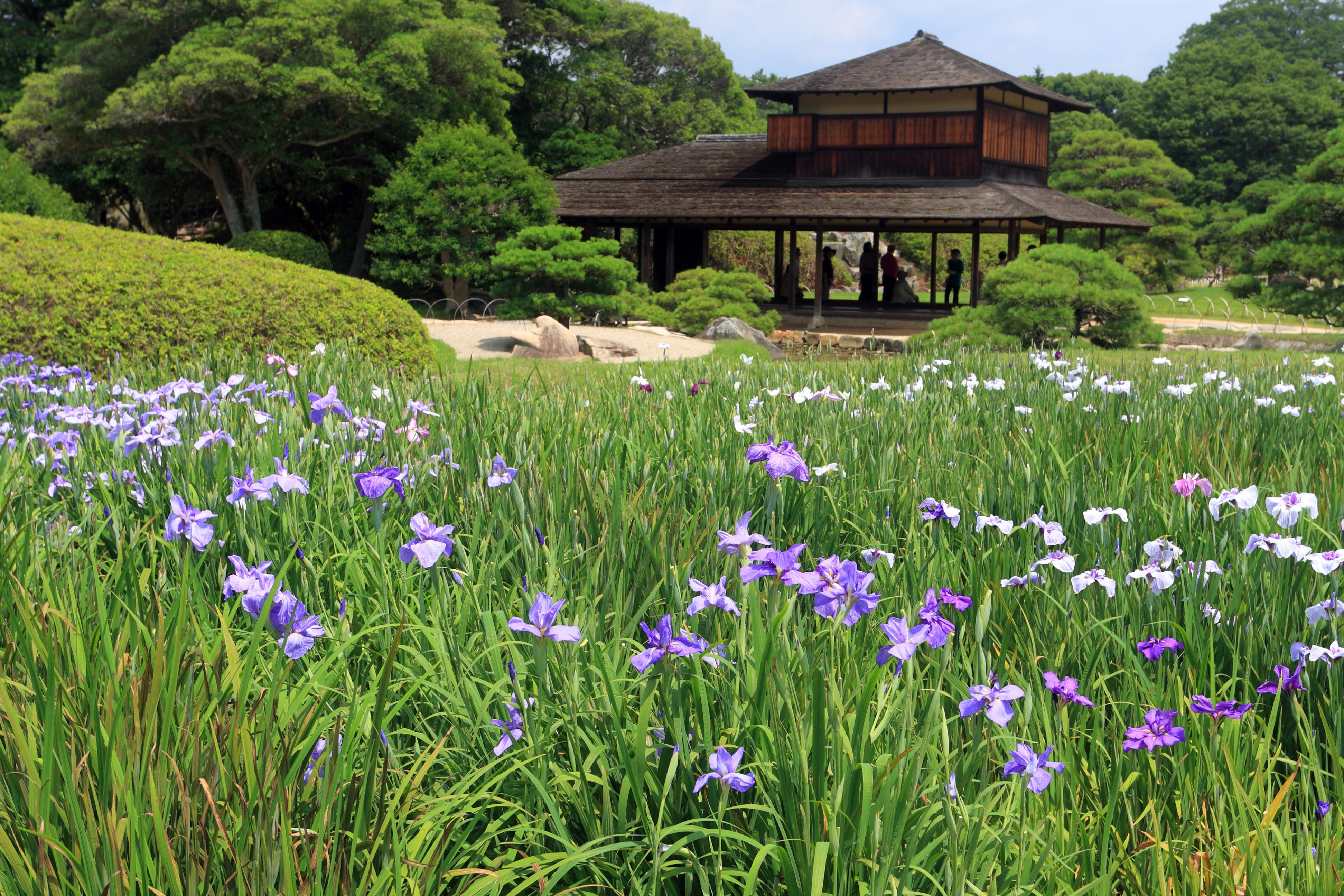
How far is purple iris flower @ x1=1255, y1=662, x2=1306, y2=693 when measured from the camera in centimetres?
194

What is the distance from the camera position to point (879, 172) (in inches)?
1022

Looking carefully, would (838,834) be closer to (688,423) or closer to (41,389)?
(688,423)

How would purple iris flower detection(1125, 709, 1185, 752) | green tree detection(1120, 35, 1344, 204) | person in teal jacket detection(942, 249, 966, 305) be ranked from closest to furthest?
purple iris flower detection(1125, 709, 1185, 752), person in teal jacket detection(942, 249, 966, 305), green tree detection(1120, 35, 1344, 204)

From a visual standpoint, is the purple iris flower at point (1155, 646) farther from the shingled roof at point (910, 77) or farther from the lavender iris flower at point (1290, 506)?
the shingled roof at point (910, 77)

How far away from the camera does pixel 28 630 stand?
183 cm

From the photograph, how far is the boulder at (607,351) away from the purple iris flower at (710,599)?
1415 centimetres

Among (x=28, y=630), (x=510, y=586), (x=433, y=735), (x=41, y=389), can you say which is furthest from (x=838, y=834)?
(x=41, y=389)

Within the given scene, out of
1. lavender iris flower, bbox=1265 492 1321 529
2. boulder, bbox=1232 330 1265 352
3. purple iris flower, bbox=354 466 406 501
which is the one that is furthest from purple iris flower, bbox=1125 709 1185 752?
boulder, bbox=1232 330 1265 352

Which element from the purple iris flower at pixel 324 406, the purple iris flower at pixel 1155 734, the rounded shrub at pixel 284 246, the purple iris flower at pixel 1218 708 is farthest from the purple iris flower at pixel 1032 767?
the rounded shrub at pixel 284 246

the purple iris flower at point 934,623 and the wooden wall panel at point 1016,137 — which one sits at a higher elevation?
the wooden wall panel at point 1016,137

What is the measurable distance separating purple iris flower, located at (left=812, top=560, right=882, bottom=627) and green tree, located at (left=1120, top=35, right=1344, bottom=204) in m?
53.0

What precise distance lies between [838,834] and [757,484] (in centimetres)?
174

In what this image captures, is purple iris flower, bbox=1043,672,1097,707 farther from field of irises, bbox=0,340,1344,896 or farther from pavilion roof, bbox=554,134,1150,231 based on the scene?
pavilion roof, bbox=554,134,1150,231

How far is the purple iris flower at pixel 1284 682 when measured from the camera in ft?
6.36
